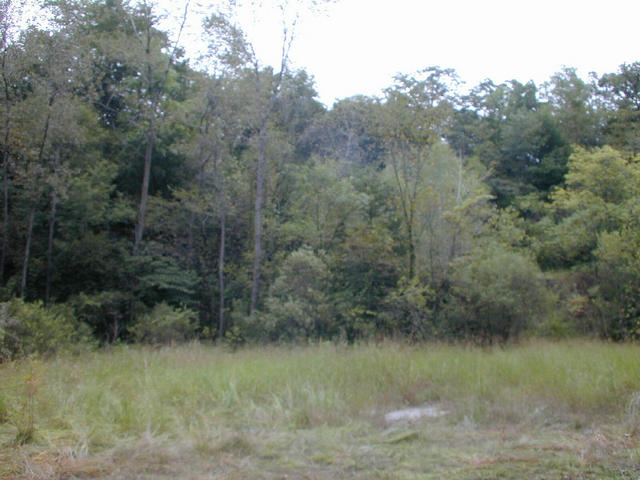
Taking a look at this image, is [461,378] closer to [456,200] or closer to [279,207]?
[456,200]

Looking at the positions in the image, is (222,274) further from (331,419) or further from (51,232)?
(331,419)

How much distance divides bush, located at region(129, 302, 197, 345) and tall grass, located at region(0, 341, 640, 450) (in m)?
8.53

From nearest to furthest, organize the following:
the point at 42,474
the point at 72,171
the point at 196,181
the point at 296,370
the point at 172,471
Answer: the point at 42,474
the point at 172,471
the point at 296,370
the point at 72,171
the point at 196,181

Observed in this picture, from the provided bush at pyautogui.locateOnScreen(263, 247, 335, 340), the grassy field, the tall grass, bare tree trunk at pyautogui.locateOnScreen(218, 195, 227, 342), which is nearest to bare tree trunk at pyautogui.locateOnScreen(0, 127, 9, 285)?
bare tree trunk at pyautogui.locateOnScreen(218, 195, 227, 342)

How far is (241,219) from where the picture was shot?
23.6 m

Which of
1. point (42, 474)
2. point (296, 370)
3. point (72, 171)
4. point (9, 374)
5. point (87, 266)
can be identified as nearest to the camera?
point (42, 474)

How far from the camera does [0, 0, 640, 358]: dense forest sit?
16.5 m

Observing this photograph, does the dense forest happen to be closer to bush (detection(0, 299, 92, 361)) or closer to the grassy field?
bush (detection(0, 299, 92, 361))

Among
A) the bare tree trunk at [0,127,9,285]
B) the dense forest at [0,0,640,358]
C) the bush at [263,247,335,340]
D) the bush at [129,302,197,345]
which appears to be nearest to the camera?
the dense forest at [0,0,640,358]

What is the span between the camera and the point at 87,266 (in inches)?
830

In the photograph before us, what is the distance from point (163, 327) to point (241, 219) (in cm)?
674

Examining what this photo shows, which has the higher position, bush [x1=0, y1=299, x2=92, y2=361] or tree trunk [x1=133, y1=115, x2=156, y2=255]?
tree trunk [x1=133, y1=115, x2=156, y2=255]

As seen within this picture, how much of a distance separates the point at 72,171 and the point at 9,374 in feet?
41.4

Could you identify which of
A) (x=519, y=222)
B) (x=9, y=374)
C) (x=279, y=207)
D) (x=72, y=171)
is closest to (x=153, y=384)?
(x=9, y=374)
